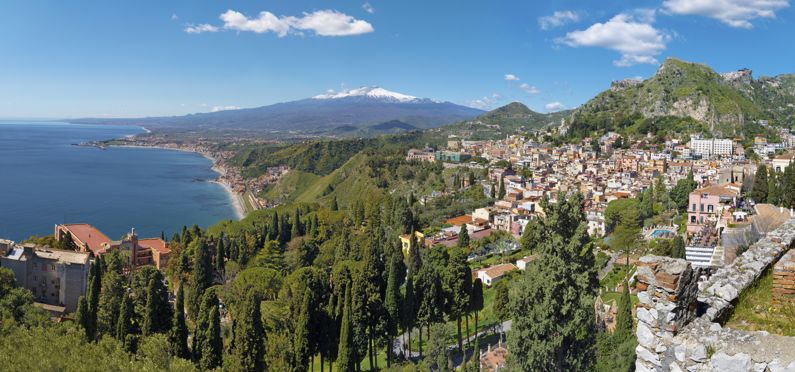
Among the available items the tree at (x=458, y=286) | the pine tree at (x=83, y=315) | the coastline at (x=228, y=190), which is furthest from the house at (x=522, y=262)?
the coastline at (x=228, y=190)

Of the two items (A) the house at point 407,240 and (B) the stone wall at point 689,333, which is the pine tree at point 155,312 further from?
(A) the house at point 407,240

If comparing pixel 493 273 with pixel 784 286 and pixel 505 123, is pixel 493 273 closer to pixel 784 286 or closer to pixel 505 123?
pixel 784 286

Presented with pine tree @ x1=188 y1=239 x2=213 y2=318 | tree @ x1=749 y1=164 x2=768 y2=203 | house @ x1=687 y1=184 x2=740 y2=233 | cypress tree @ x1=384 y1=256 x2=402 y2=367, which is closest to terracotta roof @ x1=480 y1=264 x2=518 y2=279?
house @ x1=687 y1=184 x2=740 y2=233

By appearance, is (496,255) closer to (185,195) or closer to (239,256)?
(239,256)

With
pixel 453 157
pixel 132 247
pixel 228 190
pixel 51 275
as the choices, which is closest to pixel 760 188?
pixel 132 247

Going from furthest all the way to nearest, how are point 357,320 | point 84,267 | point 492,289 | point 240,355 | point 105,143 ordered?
point 105,143 → point 492,289 → point 84,267 → point 357,320 → point 240,355

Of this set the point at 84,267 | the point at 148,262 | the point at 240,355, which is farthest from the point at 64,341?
the point at 148,262
